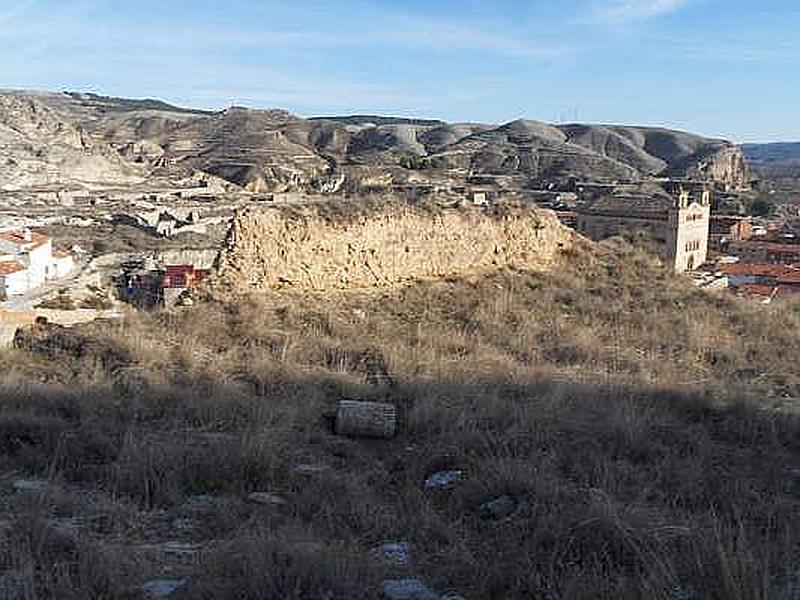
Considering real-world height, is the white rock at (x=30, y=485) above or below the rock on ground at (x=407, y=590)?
below

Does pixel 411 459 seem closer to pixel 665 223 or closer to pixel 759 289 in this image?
pixel 759 289

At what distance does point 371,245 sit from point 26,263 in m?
12.9

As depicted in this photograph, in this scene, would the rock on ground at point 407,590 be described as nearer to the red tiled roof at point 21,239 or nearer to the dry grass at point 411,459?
the dry grass at point 411,459

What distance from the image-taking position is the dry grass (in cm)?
349

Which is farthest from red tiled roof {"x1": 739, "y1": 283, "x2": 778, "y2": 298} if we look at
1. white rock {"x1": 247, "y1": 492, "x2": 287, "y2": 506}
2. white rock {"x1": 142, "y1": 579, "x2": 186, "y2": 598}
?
white rock {"x1": 142, "y1": 579, "x2": 186, "y2": 598}

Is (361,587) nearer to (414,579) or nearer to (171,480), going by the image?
(414,579)

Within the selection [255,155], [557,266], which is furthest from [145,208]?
[255,155]

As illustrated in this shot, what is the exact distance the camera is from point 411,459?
5.60 meters

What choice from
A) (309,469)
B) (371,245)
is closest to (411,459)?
(309,469)

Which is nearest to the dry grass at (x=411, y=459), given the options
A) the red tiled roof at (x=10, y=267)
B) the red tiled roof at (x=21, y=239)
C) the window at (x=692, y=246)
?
the red tiled roof at (x=10, y=267)

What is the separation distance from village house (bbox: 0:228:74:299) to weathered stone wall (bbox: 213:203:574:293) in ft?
34.5

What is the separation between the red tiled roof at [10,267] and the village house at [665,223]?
18.6 m

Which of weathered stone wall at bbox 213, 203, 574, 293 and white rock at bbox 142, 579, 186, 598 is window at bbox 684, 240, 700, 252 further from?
white rock at bbox 142, 579, 186, 598

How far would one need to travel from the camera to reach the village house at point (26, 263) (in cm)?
2091
